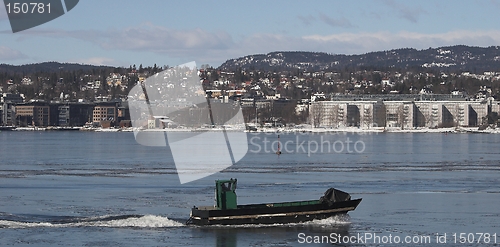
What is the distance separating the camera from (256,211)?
79.4 feet

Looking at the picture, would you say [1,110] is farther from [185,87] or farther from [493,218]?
[493,218]

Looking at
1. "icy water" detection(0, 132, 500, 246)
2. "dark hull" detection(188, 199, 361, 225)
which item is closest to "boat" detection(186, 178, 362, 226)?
"dark hull" detection(188, 199, 361, 225)

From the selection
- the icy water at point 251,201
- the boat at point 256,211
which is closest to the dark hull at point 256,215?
the boat at point 256,211

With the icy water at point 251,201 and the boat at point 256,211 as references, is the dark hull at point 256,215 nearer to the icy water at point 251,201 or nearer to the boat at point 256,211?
the boat at point 256,211

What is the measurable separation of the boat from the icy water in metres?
0.26

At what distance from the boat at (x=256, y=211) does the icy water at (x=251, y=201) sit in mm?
258

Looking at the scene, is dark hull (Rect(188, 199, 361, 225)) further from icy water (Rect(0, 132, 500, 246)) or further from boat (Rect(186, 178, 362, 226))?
icy water (Rect(0, 132, 500, 246))

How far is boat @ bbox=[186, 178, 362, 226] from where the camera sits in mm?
24109

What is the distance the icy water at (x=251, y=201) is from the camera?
22.5 m

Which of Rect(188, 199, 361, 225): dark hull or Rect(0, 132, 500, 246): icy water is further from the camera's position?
Rect(188, 199, 361, 225): dark hull

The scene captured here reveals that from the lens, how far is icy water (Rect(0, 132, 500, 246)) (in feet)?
73.9

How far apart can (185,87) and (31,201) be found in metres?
39.6

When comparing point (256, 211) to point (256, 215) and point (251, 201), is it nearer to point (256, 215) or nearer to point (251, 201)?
point (256, 215)

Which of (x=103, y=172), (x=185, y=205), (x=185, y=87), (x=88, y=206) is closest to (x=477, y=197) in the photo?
(x=185, y=205)
